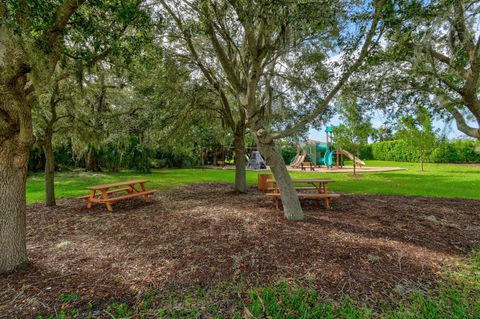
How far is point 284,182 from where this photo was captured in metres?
5.23

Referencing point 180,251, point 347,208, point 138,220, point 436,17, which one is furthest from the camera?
point 347,208

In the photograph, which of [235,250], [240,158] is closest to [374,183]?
[240,158]

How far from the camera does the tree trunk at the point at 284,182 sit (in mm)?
5129

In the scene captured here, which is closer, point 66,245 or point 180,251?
point 180,251

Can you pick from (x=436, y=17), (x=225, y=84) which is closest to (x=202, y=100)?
(x=225, y=84)

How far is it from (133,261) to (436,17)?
630 cm

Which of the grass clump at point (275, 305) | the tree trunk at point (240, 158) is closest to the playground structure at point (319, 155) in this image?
the tree trunk at point (240, 158)

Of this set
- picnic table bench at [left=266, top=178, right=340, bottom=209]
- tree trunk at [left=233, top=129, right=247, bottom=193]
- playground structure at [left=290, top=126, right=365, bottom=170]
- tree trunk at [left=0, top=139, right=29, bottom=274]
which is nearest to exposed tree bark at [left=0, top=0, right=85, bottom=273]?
tree trunk at [left=0, top=139, right=29, bottom=274]

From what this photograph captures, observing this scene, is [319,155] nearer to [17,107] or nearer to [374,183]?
[374,183]

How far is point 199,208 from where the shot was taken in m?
6.40

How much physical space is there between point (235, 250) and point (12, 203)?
314 centimetres

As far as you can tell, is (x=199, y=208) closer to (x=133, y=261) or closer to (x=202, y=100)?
(x=133, y=261)

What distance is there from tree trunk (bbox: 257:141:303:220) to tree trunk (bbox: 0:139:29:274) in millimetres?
3944

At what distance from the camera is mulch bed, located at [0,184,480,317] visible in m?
2.88
